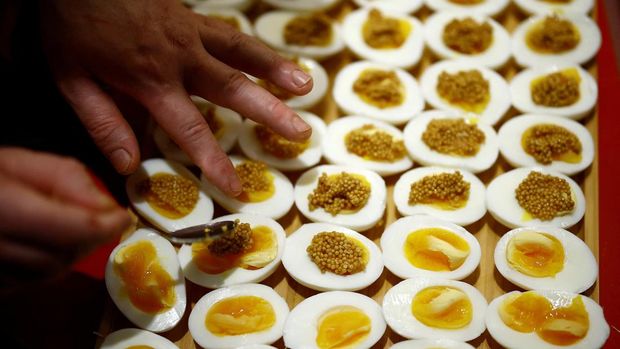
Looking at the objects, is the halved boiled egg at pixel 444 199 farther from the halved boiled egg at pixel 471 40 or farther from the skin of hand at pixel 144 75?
the halved boiled egg at pixel 471 40

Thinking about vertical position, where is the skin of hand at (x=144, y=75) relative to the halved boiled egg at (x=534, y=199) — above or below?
above

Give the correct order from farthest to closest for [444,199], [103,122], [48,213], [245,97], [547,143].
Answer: [547,143]
[444,199]
[245,97]
[103,122]
[48,213]

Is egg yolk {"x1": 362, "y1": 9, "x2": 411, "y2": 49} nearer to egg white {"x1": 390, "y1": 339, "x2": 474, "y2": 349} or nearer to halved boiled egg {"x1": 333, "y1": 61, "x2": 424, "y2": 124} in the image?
halved boiled egg {"x1": 333, "y1": 61, "x2": 424, "y2": 124}

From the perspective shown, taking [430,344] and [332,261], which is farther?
[332,261]

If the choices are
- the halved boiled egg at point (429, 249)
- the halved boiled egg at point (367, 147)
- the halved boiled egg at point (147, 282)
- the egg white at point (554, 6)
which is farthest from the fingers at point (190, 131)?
the egg white at point (554, 6)

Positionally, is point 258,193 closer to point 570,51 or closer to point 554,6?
point 570,51

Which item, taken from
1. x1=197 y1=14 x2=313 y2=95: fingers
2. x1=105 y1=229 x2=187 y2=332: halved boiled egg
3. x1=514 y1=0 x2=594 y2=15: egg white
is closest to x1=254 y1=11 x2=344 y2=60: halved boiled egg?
x1=197 y1=14 x2=313 y2=95: fingers

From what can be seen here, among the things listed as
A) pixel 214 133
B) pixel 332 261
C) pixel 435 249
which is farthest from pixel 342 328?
pixel 214 133
